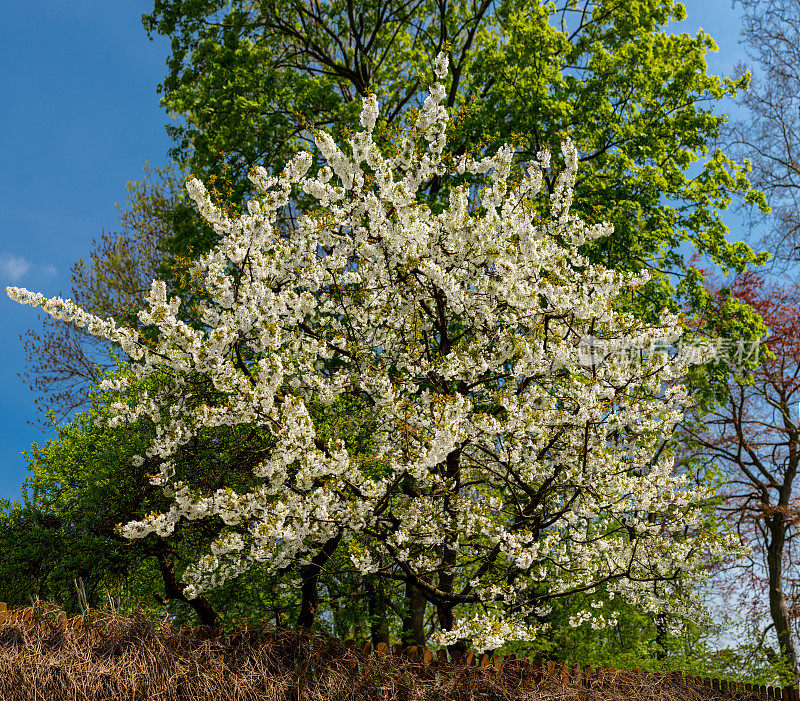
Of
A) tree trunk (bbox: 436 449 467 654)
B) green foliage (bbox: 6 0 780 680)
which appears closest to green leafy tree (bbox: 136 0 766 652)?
green foliage (bbox: 6 0 780 680)

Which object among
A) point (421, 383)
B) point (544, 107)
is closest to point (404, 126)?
point (544, 107)

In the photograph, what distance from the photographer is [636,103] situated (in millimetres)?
11109

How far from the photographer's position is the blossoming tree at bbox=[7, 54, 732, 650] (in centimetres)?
559

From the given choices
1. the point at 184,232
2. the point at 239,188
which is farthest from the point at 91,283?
the point at 239,188

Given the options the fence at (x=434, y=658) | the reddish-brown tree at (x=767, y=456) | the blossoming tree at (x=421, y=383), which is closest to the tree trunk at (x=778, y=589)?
the reddish-brown tree at (x=767, y=456)

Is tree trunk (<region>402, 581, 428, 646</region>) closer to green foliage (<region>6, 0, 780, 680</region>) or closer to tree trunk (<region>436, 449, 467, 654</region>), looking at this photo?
green foliage (<region>6, 0, 780, 680</region>)

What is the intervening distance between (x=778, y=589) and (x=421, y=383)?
36.3 feet

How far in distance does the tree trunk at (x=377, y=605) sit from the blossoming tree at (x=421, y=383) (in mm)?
1135

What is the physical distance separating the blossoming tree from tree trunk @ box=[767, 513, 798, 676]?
7930 millimetres

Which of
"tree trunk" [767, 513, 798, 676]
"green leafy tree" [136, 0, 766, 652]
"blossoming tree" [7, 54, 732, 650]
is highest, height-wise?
"green leafy tree" [136, 0, 766, 652]

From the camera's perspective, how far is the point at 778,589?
545 inches

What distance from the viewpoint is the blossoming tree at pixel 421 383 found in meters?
5.59

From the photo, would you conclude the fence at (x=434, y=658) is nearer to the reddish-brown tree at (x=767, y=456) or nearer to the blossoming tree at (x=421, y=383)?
the blossoming tree at (x=421, y=383)

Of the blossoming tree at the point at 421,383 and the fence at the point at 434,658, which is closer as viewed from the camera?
the fence at the point at 434,658
